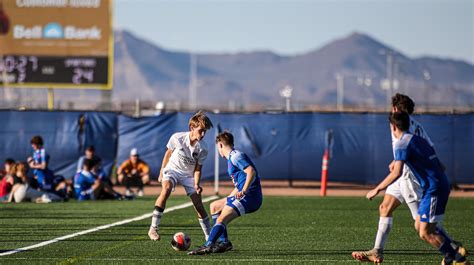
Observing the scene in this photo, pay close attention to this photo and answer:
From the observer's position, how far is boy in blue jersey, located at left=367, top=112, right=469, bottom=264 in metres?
11.4

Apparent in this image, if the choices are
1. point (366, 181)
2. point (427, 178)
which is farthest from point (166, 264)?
point (366, 181)

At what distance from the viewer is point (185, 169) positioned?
14.4m

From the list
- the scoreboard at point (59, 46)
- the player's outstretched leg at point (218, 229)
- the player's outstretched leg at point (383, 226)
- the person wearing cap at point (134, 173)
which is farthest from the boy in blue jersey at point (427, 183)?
the scoreboard at point (59, 46)

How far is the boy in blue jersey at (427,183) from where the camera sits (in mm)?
11367

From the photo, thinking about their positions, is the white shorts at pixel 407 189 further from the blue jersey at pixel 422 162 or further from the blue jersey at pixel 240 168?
the blue jersey at pixel 240 168

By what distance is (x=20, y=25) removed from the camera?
112 feet

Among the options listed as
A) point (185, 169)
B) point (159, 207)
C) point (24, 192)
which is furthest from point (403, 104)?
point (24, 192)

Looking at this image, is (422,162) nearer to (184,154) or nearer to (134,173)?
(184,154)

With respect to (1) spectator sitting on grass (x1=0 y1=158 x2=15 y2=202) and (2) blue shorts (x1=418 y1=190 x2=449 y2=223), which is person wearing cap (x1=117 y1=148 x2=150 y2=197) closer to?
(1) spectator sitting on grass (x1=0 y1=158 x2=15 y2=202)

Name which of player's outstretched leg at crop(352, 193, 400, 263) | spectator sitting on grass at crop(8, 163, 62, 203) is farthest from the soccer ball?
spectator sitting on grass at crop(8, 163, 62, 203)

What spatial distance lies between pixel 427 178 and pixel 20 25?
2454 centimetres

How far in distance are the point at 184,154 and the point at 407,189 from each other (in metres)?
3.31

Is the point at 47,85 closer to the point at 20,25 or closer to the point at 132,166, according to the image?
the point at 20,25

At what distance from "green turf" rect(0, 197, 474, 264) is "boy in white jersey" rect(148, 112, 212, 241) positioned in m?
0.58
